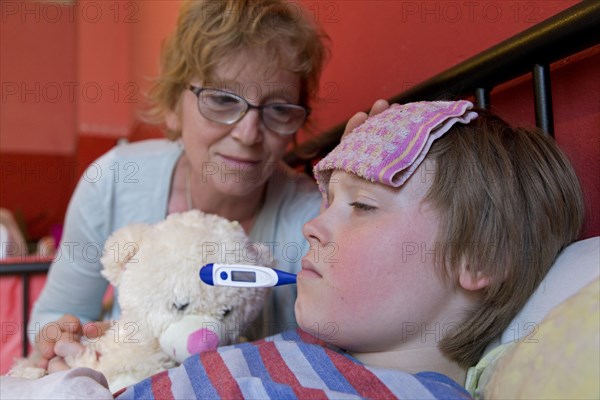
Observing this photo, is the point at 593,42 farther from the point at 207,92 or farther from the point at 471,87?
the point at 207,92

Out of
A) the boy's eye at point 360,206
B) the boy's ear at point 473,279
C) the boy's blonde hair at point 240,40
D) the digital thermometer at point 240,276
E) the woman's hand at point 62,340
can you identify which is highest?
the boy's blonde hair at point 240,40

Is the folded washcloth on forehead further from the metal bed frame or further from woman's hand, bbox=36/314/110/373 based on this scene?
woman's hand, bbox=36/314/110/373

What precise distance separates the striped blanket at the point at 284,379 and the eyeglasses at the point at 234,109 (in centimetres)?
49

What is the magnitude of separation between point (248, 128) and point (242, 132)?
1 cm

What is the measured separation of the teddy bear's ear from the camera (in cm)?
96

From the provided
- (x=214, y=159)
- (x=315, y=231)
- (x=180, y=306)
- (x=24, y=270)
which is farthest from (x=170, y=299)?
(x=24, y=270)

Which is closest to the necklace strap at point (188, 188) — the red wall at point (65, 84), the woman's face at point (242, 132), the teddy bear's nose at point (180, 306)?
the woman's face at point (242, 132)

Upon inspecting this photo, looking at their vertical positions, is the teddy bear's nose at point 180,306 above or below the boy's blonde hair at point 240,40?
below

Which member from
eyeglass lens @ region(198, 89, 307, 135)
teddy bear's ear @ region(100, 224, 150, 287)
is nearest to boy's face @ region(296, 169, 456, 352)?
teddy bear's ear @ region(100, 224, 150, 287)

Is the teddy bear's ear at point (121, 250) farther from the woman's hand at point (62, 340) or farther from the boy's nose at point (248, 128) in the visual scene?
the boy's nose at point (248, 128)

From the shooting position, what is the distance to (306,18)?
127 centimetres

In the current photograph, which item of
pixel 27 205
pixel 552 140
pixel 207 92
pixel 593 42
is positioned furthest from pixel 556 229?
pixel 27 205

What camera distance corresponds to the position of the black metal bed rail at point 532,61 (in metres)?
0.68

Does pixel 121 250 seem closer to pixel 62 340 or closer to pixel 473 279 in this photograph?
pixel 62 340
